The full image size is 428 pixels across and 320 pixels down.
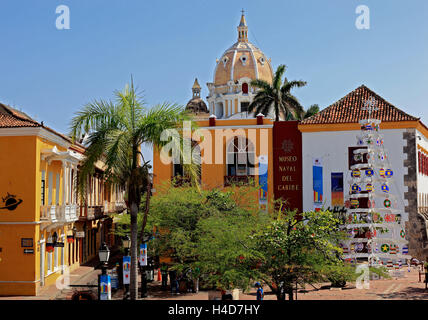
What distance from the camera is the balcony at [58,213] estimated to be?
24531 millimetres

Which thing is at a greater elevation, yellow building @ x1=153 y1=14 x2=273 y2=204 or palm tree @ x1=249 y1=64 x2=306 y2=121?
palm tree @ x1=249 y1=64 x2=306 y2=121

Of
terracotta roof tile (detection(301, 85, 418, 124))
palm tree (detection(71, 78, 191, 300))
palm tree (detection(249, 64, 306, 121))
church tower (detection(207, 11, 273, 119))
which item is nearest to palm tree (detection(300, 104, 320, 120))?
palm tree (detection(249, 64, 306, 121))

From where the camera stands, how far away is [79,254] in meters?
33.3

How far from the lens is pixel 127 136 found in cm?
1509

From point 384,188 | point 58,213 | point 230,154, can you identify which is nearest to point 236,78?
point 230,154

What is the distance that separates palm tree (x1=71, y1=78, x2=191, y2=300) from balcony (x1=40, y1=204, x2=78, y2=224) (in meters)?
10.4

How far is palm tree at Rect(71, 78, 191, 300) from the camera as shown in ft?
48.9

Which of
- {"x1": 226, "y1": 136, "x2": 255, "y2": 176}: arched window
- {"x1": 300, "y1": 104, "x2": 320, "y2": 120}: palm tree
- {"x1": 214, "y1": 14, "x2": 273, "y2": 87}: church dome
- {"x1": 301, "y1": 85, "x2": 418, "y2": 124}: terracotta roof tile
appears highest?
{"x1": 214, "y1": 14, "x2": 273, "y2": 87}: church dome

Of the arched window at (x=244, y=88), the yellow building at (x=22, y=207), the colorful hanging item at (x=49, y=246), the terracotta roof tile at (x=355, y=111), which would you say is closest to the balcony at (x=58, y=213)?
the yellow building at (x=22, y=207)

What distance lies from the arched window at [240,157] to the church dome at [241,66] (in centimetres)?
3726

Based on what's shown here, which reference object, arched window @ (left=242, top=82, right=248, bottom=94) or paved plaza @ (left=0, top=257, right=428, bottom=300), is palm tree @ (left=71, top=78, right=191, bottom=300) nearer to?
paved plaza @ (left=0, top=257, right=428, bottom=300)

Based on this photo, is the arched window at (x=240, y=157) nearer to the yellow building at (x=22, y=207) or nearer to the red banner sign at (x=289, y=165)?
the red banner sign at (x=289, y=165)

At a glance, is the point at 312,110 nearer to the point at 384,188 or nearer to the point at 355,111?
the point at 355,111
